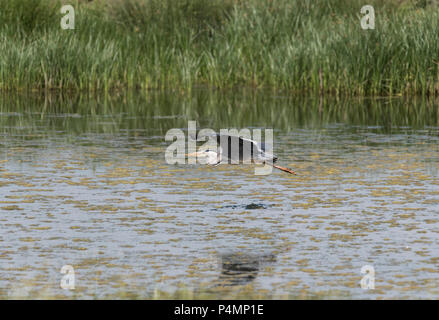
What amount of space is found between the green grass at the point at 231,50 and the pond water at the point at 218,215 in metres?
4.45

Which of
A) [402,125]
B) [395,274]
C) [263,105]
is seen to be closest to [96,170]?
[395,274]

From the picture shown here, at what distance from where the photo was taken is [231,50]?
72.6 ft

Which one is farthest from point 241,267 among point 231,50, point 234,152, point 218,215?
point 231,50

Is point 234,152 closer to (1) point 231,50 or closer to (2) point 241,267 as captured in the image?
(2) point 241,267

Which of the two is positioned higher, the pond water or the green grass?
the green grass

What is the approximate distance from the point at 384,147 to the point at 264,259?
21.7 feet

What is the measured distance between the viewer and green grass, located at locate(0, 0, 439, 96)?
66.8 feet

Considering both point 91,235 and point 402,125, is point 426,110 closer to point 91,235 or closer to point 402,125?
point 402,125

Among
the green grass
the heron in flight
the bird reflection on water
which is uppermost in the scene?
the green grass

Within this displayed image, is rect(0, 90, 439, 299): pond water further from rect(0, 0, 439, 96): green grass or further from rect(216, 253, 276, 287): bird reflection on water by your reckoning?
rect(0, 0, 439, 96): green grass

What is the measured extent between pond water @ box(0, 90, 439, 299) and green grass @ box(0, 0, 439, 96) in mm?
4447

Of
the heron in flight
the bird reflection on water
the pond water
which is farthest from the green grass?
the bird reflection on water

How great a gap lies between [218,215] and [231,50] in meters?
13.7

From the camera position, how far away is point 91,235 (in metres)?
7.88
